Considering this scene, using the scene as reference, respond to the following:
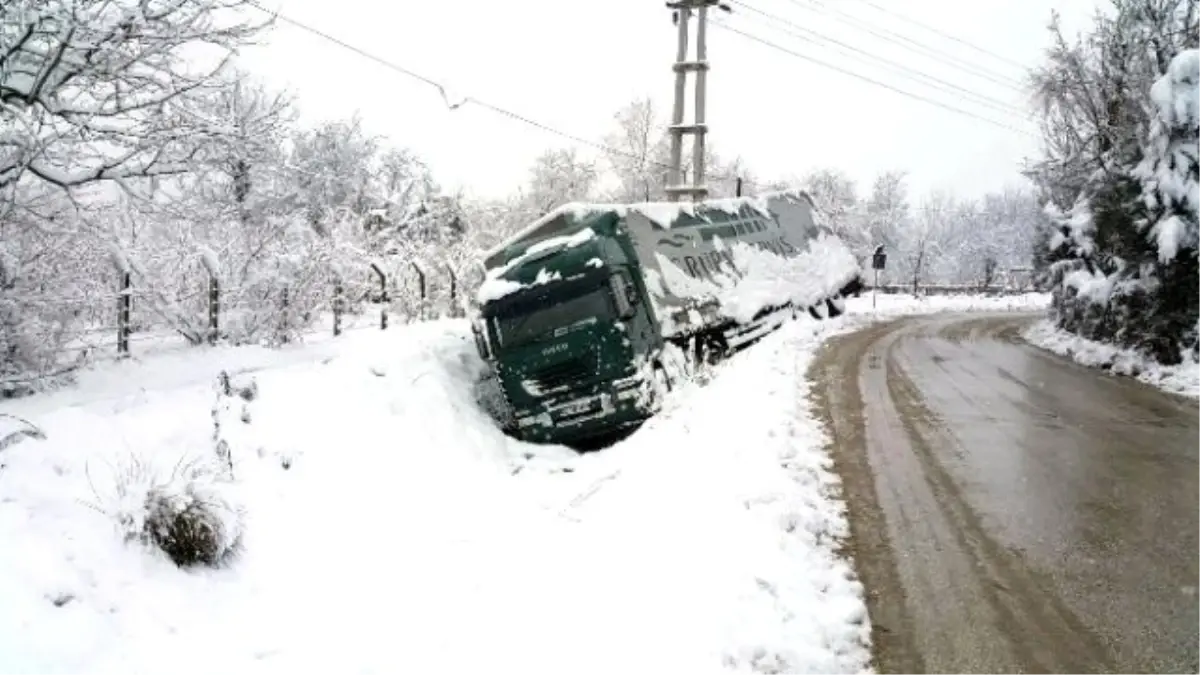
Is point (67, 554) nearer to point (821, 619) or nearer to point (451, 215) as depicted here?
point (821, 619)

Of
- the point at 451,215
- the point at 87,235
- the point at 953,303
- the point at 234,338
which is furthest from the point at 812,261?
the point at 451,215

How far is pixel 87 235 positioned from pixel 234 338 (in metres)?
3.98

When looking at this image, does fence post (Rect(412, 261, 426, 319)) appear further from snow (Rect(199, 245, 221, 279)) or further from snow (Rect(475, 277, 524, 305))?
snow (Rect(475, 277, 524, 305))

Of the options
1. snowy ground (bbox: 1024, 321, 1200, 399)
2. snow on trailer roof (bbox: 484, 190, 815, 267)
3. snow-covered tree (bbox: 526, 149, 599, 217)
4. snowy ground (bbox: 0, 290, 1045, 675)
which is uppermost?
snow-covered tree (bbox: 526, 149, 599, 217)

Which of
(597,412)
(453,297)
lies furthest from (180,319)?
(453,297)

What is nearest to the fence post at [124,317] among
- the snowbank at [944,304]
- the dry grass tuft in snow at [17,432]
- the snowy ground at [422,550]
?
the snowy ground at [422,550]

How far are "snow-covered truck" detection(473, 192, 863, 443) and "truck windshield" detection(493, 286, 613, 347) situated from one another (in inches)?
0.6

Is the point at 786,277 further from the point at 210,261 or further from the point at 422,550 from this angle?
the point at 422,550

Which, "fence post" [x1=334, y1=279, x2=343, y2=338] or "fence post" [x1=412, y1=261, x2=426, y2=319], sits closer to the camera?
"fence post" [x1=334, y1=279, x2=343, y2=338]

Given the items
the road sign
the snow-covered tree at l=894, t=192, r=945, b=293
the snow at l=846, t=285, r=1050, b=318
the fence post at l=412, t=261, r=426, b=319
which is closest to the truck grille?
the fence post at l=412, t=261, r=426, b=319

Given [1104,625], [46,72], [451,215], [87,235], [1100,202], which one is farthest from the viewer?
[451,215]

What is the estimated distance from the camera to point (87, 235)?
1120 centimetres

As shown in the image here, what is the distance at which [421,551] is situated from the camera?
7.08 meters

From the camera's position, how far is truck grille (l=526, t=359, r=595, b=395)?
36.3 ft
